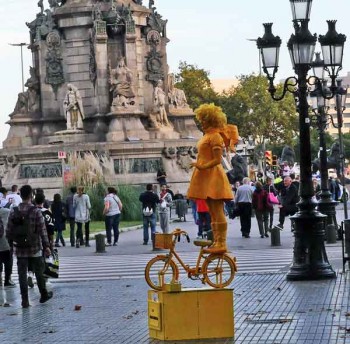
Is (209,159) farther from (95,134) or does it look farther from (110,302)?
(95,134)

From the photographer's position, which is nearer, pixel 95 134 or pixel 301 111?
pixel 301 111

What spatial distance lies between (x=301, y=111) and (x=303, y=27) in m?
1.38

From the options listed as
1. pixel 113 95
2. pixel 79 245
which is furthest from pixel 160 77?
pixel 79 245

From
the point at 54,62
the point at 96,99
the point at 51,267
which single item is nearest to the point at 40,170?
the point at 96,99

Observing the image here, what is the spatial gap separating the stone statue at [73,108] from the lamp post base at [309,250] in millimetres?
38066

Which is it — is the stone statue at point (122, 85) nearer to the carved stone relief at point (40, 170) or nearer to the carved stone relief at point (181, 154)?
the carved stone relief at point (181, 154)

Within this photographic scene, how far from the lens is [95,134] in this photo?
61656 mm

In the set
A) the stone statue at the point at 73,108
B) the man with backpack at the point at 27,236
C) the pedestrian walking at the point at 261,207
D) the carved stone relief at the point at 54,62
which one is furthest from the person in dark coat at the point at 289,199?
the carved stone relief at the point at 54,62

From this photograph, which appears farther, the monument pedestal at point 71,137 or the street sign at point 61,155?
the monument pedestal at point 71,137

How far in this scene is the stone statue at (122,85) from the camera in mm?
60281

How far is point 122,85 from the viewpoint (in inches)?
2389

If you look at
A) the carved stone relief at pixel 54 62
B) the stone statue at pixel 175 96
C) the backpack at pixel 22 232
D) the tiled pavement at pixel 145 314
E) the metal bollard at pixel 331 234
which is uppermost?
the carved stone relief at pixel 54 62

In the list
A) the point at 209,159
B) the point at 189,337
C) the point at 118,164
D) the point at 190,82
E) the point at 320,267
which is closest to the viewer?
the point at 189,337

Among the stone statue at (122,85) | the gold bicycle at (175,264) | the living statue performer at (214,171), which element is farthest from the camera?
the stone statue at (122,85)
